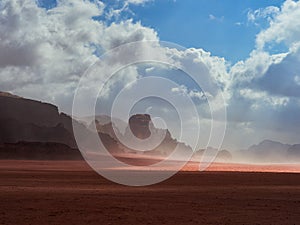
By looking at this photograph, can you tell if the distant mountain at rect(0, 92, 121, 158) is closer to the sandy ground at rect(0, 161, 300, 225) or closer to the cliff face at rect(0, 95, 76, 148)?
the cliff face at rect(0, 95, 76, 148)

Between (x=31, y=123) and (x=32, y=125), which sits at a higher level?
(x=31, y=123)

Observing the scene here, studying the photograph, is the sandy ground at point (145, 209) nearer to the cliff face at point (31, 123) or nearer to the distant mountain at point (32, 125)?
the distant mountain at point (32, 125)

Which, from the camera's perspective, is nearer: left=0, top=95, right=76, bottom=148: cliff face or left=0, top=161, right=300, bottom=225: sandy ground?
left=0, top=161, right=300, bottom=225: sandy ground

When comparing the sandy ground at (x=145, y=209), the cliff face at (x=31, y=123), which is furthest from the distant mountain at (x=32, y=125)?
the sandy ground at (x=145, y=209)

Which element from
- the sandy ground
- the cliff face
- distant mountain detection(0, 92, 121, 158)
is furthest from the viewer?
the cliff face

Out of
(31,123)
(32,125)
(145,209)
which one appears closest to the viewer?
(145,209)

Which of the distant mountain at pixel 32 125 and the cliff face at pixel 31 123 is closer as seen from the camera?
the distant mountain at pixel 32 125

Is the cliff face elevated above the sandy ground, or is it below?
above

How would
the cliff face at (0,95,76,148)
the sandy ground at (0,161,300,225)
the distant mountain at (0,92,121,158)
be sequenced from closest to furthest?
the sandy ground at (0,161,300,225), the distant mountain at (0,92,121,158), the cliff face at (0,95,76,148)

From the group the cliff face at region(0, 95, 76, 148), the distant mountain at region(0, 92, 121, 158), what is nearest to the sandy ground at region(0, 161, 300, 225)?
the distant mountain at region(0, 92, 121, 158)

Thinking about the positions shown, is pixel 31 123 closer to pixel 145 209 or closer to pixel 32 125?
pixel 32 125

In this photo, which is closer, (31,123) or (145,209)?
(145,209)

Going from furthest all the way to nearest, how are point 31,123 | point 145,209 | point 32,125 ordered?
point 31,123
point 32,125
point 145,209

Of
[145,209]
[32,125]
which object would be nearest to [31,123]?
[32,125]
